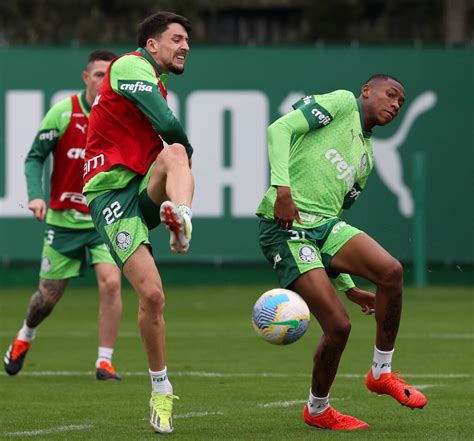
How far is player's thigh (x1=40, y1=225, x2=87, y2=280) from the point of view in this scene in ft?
41.9

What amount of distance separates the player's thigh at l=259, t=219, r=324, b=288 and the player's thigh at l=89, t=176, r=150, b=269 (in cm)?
79

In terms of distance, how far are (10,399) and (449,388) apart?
321 centimetres

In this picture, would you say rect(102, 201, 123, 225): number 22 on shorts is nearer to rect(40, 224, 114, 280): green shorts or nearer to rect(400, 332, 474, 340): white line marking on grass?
rect(40, 224, 114, 280): green shorts

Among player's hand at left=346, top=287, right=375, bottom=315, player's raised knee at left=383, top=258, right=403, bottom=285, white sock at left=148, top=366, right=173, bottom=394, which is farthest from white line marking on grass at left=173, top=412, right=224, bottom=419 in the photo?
player's raised knee at left=383, top=258, right=403, bottom=285

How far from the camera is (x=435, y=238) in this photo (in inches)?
888

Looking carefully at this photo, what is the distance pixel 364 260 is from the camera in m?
9.02

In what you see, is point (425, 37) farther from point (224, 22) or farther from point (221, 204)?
point (221, 204)

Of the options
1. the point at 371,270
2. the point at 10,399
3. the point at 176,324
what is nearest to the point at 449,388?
the point at 371,270

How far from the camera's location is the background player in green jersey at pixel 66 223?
12.4m

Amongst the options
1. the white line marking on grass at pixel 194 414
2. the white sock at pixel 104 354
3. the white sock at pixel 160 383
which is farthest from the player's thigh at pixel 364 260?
the white sock at pixel 104 354

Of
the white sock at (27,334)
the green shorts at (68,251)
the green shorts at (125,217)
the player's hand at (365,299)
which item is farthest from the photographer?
the green shorts at (68,251)

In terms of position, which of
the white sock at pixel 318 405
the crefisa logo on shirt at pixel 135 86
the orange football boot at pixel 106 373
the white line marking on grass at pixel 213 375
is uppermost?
the crefisa logo on shirt at pixel 135 86

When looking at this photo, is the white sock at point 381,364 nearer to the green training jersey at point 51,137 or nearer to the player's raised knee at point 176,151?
the player's raised knee at point 176,151

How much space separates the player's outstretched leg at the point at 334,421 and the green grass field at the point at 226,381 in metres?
0.08
